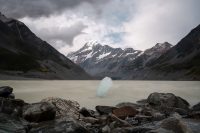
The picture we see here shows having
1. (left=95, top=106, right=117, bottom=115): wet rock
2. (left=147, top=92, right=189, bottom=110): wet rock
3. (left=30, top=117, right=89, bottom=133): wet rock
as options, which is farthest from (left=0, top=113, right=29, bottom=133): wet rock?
(left=147, top=92, right=189, bottom=110): wet rock

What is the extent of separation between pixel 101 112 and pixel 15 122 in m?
14.0

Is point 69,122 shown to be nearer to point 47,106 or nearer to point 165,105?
point 47,106

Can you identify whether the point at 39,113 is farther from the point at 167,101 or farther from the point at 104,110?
the point at 167,101

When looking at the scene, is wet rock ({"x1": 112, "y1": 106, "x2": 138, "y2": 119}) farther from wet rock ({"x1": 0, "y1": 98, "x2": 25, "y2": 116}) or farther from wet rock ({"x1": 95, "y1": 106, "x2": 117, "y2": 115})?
wet rock ({"x1": 0, "y1": 98, "x2": 25, "y2": 116})

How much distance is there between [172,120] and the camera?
14688mm

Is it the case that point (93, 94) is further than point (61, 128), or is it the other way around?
point (93, 94)

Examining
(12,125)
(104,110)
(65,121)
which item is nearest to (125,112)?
(104,110)

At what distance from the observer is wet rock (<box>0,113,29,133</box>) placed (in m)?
14.2

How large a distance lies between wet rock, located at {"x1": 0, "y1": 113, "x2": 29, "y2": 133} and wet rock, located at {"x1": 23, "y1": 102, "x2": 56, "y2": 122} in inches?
37.2

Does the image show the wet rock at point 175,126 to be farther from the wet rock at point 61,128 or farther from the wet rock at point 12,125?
the wet rock at point 12,125

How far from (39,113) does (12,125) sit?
268cm

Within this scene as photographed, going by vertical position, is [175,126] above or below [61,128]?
above

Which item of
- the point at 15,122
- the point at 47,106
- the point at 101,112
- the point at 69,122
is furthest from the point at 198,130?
the point at 101,112

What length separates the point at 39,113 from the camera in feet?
57.5
